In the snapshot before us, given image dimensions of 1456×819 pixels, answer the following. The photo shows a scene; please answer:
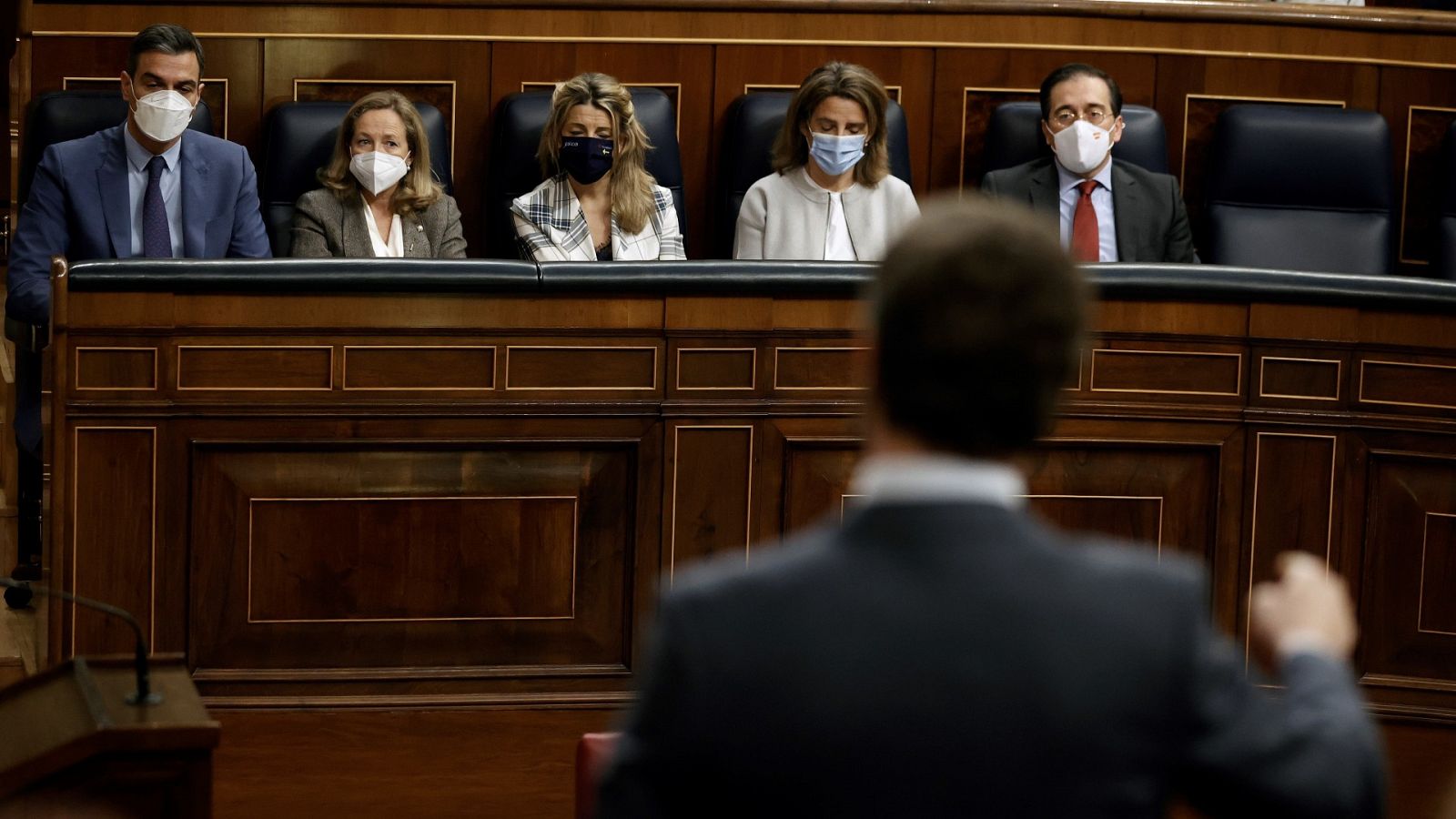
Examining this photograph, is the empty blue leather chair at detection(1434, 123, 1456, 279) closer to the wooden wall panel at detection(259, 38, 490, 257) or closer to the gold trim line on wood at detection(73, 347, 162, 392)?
the wooden wall panel at detection(259, 38, 490, 257)

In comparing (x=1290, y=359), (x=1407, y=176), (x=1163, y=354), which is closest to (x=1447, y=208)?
(x=1407, y=176)

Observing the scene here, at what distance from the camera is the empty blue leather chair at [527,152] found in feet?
11.7

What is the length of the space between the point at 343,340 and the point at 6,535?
153cm

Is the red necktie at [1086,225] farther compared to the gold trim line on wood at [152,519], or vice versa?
the red necktie at [1086,225]

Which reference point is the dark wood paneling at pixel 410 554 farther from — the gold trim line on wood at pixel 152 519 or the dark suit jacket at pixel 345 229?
the dark suit jacket at pixel 345 229

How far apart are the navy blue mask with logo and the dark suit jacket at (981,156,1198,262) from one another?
72 centimetres

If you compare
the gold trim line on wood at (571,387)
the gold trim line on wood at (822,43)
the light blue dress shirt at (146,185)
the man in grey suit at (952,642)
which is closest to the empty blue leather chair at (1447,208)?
the gold trim line on wood at (822,43)

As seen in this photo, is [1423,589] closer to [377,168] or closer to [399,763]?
[399,763]

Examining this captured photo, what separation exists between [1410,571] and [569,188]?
1607mm

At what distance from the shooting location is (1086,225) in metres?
3.53

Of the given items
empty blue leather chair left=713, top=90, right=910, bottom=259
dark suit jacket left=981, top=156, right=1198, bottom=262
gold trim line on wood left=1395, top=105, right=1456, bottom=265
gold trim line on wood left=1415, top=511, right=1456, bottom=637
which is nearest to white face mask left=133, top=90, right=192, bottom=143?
empty blue leather chair left=713, top=90, right=910, bottom=259

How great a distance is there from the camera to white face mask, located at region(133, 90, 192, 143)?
10.6ft

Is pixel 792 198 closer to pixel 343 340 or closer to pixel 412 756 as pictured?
pixel 343 340

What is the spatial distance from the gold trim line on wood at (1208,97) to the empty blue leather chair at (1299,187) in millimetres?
98
